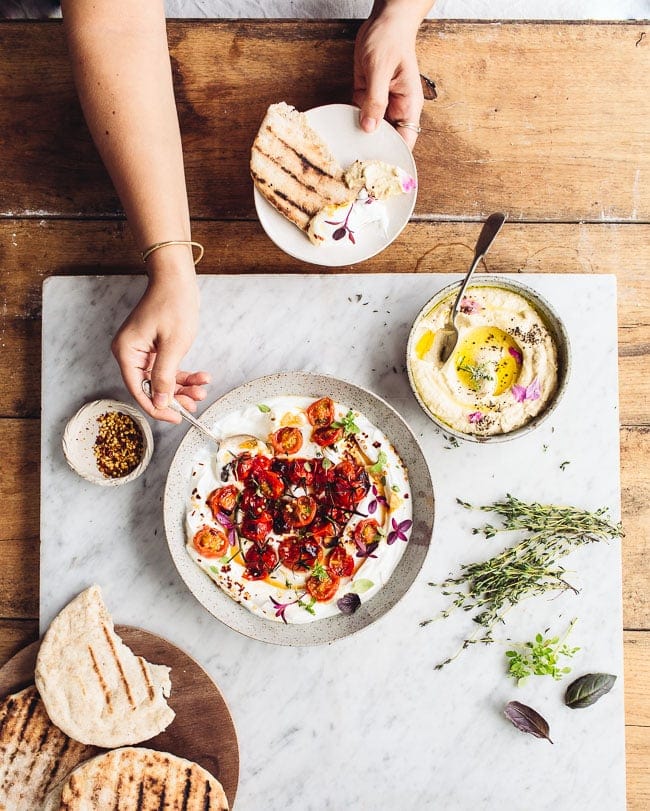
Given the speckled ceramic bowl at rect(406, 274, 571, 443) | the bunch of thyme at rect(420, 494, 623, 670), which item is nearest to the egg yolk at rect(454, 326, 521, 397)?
the speckled ceramic bowl at rect(406, 274, 571, 443)

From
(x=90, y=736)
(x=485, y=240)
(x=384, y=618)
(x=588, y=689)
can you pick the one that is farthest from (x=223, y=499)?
(x=588, y=689)

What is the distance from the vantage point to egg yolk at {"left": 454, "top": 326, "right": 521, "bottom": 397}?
2160 millimetres

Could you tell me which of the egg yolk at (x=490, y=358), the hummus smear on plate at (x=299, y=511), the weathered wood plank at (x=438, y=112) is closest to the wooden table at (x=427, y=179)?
the weathered wood plank at (x=438, y=112)

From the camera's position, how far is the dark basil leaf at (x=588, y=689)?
2.27m

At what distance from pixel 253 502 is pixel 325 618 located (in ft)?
1.30

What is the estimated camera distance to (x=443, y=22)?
2291 millimetres

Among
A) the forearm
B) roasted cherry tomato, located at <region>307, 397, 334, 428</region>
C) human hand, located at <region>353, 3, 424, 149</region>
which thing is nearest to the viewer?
the forearm

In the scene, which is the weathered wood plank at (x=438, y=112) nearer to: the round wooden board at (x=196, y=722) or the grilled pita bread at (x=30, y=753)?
the round wooden board at (x=196, y=722)

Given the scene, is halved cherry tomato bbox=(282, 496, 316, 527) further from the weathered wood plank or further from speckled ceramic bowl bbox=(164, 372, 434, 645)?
the weathered wood plank

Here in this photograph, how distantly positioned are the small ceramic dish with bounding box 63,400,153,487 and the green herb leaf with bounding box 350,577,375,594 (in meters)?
0.70

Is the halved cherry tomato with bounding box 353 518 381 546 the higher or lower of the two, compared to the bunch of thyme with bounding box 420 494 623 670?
higher

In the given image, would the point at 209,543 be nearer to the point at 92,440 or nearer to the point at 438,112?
the point at 92,440

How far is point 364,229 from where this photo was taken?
7.06ft

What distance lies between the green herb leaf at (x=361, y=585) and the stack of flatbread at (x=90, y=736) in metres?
0.62
